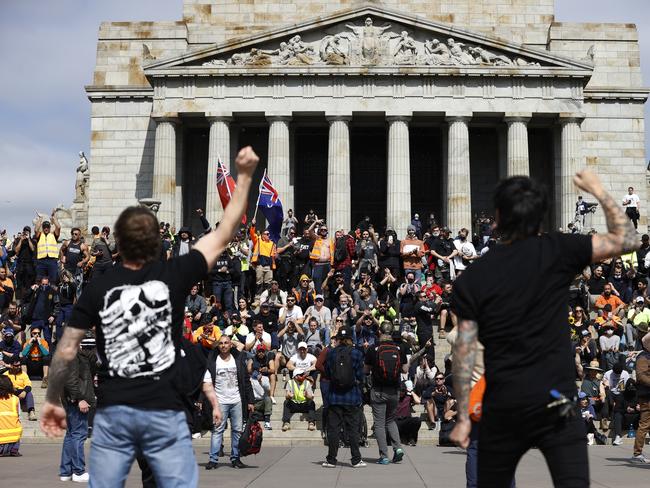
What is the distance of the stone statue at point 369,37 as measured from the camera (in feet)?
137

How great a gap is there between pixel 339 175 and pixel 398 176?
2.40 meters

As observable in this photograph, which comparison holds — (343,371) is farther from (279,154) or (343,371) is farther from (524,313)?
(279,154)

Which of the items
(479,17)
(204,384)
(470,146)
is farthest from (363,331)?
(479,17)

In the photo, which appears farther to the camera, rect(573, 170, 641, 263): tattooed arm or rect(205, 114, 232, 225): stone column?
rect(205, 114, 232, 225): stone column

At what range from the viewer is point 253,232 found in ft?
96.2

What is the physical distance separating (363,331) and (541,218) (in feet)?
59.2

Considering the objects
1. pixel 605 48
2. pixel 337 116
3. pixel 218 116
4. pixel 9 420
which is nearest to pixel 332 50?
pixel 337 116

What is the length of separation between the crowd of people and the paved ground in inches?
19.6

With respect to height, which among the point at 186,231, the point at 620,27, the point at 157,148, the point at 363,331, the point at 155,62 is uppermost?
the point at 620,27

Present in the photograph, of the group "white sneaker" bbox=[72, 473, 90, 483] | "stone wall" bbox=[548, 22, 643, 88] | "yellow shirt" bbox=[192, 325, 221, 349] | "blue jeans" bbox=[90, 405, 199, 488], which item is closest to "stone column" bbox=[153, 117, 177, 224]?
"stone wall" bbox=[548, 22, 643, 88]

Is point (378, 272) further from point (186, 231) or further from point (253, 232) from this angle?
point (186, 231)

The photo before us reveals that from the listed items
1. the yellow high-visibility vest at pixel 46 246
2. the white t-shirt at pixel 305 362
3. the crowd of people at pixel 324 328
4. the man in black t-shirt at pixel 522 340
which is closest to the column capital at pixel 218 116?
the crowd of people at pixel 324 328

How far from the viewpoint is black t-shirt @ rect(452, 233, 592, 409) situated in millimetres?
5355

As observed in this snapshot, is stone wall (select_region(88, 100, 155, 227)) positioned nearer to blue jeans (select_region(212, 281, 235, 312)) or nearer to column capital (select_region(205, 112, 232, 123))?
column capital (select_region(205, 112, 232, 123))
